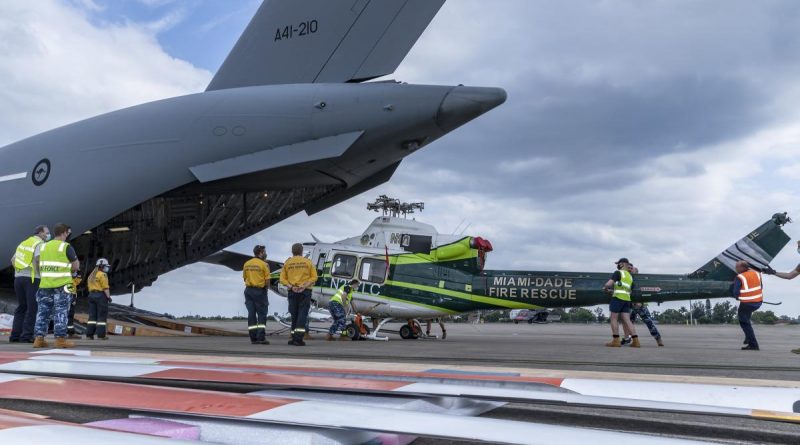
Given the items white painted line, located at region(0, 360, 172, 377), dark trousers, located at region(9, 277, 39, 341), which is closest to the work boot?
dark trousers, located at region(9, 277, 39, 341)

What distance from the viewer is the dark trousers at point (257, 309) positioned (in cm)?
859

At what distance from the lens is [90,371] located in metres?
3.38

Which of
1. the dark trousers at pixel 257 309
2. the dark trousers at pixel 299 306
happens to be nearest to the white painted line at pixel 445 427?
the dark trousers at pixel 299 306

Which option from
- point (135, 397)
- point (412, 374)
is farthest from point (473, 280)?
point (135, 397)

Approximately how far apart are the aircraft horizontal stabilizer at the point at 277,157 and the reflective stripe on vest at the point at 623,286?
5.29 meters

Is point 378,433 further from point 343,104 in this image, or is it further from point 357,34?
point 357,34

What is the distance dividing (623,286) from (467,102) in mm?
4476

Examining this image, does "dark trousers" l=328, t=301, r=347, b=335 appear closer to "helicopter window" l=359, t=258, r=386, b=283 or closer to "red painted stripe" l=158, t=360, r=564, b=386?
"helicopter window" l=359, t=258, r=386, b=283

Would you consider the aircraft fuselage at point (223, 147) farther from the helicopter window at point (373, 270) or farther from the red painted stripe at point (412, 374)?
the red painted stripe at point (412, 374)

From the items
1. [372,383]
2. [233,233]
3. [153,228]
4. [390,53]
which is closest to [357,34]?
[390,53]

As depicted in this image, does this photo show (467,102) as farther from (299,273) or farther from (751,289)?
(751,289)

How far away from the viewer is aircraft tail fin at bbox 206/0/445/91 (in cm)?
932

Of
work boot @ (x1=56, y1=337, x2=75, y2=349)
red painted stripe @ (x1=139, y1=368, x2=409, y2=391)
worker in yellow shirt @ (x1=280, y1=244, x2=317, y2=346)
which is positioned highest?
worker in yellow shirt @ (x1=280, y1=244, x2=317, y2=346)

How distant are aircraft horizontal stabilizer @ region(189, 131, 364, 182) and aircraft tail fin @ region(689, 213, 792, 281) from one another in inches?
341
